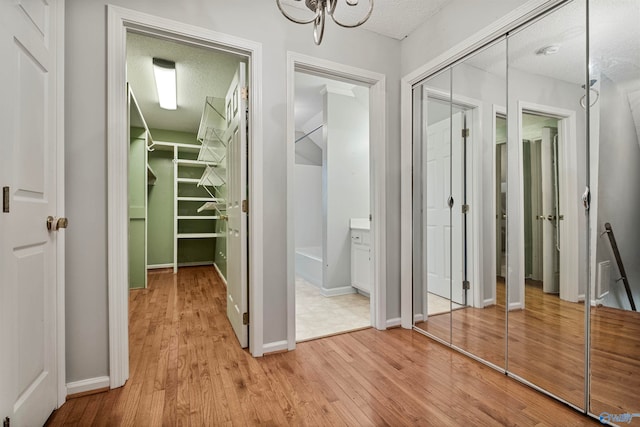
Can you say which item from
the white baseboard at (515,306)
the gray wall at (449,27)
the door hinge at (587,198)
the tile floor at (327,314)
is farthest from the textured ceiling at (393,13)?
the tile floor at (327,314)

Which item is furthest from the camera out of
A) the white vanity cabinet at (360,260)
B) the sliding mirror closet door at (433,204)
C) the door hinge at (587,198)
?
the white vanity cabinet at (360,260)

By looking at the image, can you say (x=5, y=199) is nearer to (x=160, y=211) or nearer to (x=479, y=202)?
(x=479, y=202)

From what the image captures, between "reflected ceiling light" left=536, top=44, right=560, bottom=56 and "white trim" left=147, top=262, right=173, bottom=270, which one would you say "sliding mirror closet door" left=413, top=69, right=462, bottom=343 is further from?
"white trim" left=147, top=262, right=173, bottom=270

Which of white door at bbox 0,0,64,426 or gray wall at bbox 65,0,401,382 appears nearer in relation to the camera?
white door at bbox 0,0,64,426

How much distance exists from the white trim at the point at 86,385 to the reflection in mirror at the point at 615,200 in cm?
249

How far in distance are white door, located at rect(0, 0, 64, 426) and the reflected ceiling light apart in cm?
241

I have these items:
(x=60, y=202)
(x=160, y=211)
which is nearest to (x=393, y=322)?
(x=60, y=202)

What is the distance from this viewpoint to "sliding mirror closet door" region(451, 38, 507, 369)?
188 centimetres

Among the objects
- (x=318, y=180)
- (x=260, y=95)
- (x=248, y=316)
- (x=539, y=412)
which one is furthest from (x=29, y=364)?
(x=318, y=180)

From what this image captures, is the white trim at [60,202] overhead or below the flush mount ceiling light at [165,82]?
below

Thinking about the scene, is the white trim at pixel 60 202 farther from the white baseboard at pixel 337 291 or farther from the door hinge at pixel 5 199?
the white baseboard at pixel 337 291

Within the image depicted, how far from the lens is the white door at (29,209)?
1.05 meters

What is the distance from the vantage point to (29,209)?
123cm

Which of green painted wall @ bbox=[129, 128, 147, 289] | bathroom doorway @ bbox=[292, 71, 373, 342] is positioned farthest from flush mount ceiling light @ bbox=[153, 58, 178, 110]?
bathroom doorway @ bbox=[292, 71, 373, 342]
